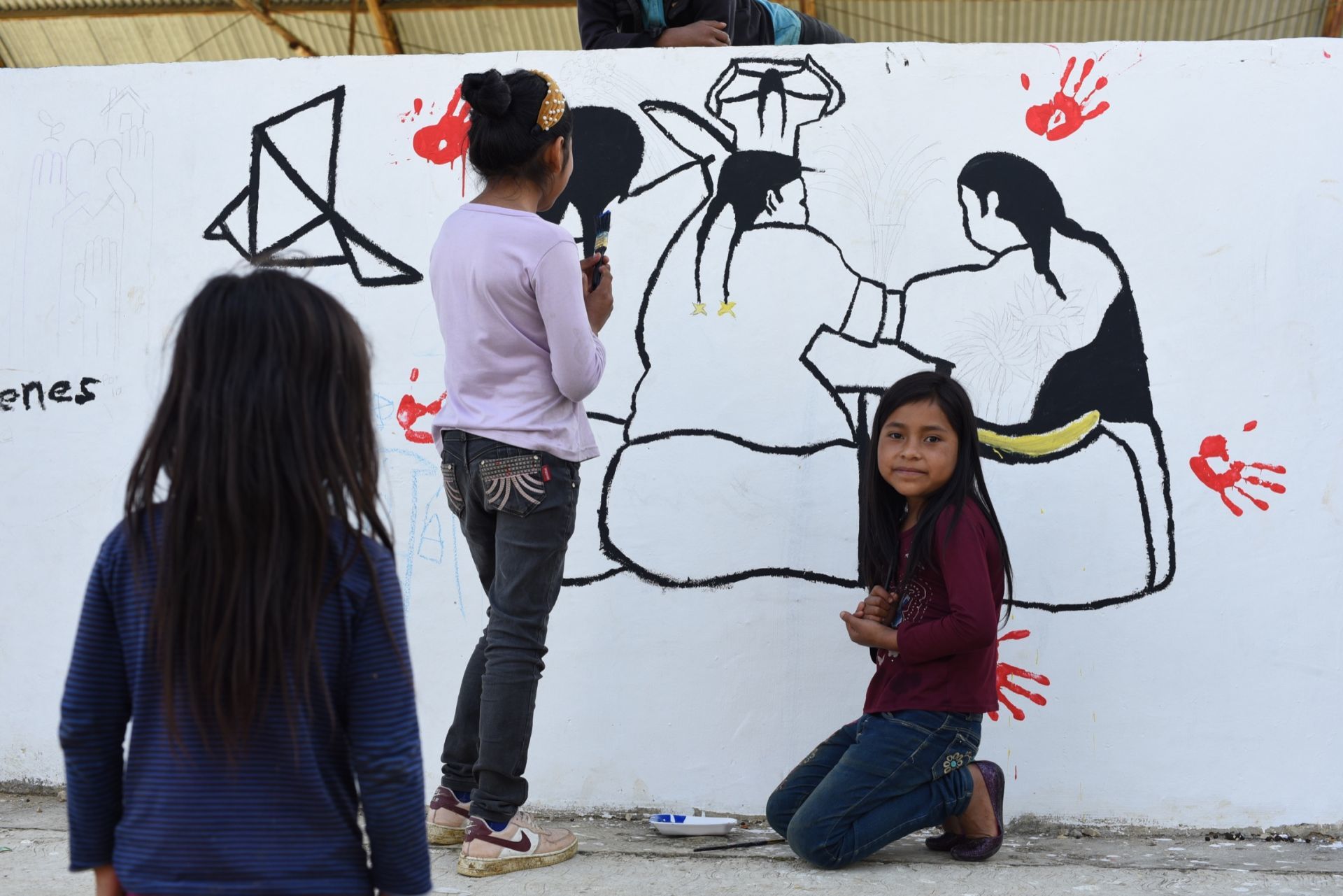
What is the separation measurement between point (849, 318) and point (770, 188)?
381 mm

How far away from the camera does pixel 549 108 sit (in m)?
2.28

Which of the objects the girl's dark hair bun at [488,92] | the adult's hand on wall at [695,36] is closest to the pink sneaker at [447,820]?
the girl's dark hair bun at [488,92]

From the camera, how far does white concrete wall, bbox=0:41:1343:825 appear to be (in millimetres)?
2771

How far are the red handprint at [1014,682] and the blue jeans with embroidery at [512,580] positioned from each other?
3.68ft

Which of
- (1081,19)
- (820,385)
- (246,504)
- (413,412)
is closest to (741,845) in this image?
(820,385)

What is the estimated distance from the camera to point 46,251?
3072 millimetres

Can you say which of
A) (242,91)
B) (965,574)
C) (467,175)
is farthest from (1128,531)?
(242,91)

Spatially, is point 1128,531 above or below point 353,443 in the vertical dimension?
below

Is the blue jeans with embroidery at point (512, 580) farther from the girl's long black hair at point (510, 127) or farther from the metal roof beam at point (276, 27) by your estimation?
the metal roof beam at point (276, 27)

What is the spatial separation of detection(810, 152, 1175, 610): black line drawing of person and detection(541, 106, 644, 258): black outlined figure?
0.64m

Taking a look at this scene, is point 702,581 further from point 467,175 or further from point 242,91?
point 242,91

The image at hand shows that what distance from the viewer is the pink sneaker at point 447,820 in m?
2.45

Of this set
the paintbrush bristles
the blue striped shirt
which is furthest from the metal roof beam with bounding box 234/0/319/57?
the blue striped shirt

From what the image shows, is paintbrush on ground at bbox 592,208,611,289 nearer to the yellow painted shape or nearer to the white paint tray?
the yellow painted shape
